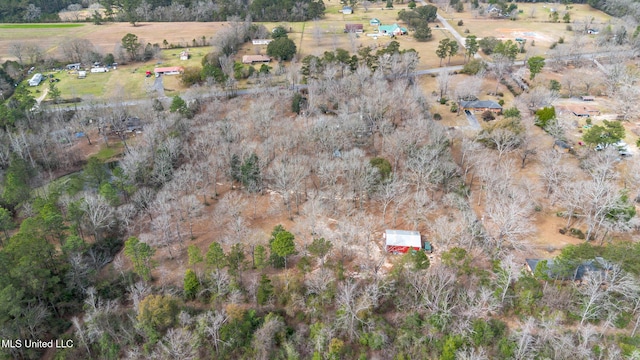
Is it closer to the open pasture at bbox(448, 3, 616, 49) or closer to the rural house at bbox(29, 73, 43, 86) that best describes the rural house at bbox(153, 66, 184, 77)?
the rural house at bbox(29, 73, 43, 86)

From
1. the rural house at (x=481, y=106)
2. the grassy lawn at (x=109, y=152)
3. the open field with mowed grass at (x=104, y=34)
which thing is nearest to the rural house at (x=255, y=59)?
the open field with mowed grass at (x=104, y=34)

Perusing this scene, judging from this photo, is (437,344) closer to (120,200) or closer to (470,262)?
(470,262)

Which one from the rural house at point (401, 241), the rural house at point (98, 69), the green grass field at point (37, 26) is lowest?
the rural house at point (401, 241)

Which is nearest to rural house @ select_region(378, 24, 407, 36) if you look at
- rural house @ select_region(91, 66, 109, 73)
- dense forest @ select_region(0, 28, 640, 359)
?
dense forest @ select_region(0, 28, 640, 359)

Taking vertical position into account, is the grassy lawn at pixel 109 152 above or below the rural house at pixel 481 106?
below

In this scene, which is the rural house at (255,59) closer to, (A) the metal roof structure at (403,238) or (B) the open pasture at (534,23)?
(B) the open pasture at (534,23)

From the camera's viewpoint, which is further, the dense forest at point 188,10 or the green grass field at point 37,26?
the dense forest at point 188,10

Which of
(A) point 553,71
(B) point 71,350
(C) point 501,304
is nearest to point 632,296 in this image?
(C) point 501,304

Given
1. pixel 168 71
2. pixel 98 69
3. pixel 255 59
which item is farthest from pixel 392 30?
pixel 98 69
